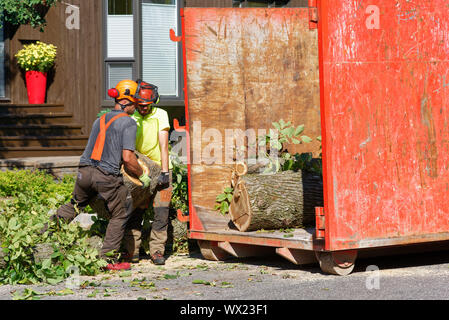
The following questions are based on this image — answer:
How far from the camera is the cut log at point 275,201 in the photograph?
824 centimetres

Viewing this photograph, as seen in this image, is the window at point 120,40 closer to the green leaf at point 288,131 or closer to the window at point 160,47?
the window at point 160,47

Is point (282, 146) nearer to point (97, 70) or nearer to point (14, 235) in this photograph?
point (14, 235)

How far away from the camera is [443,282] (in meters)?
6.81

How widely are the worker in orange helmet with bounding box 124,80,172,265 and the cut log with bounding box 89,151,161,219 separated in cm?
10

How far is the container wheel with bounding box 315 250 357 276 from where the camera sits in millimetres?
7180

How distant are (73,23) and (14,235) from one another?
27.6ft

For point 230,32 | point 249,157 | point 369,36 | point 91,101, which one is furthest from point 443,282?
point 91,101

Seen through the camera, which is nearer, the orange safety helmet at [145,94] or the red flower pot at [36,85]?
the orange safety helmet at [145,94]

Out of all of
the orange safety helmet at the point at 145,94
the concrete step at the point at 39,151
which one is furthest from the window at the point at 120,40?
the orange safety helmet at the point at 145,94

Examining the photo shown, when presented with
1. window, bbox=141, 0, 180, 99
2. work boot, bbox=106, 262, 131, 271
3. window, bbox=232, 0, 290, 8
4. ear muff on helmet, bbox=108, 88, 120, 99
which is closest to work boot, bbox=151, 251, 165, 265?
work boot, bbox=106, 262, 131, 271

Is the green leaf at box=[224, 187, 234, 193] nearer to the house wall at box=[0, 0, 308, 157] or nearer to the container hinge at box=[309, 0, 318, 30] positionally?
the container hinge at box=[309, 0, 318, 30]

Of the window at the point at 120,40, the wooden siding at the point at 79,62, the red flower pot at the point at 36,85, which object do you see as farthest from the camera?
the red flower pot at the point at 36,85

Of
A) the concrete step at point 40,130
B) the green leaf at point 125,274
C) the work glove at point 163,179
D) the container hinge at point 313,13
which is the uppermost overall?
the container hinge at point 313,13

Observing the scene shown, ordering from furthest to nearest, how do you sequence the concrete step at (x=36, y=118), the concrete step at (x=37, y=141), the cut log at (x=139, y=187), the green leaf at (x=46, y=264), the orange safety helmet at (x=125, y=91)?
the concrete step at (x=36, y=118) < the concrete step at (x=37, y=141) < the orange safety helmet at (x=125, y=91) < the cut log at (x=139, y=187) < the green leaf at (x=46, y=264)
